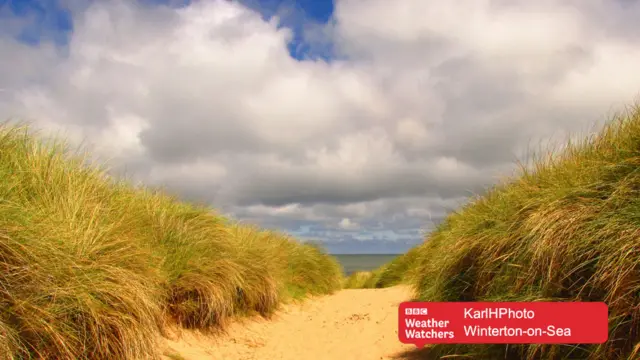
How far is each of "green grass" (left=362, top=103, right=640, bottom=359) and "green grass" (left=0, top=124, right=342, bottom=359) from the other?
3415 millimetres

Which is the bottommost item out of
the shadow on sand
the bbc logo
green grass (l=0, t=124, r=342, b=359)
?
the shadow on sand

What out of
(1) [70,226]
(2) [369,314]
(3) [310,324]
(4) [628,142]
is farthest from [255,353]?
(4) [628,142]

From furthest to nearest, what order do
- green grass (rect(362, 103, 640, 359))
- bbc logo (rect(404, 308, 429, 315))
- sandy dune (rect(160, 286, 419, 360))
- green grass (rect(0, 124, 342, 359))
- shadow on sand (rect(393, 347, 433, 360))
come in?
sandy dune (rect(160, 286, 419, 360)) < shadow on sand (rect(393, 347, 433, 360)) < bbc logo (rect(404, 308, 429, 315)) < green grass (rect(0, 124, 342, 359)) < green grass (rect(362, 103, 640, 359))

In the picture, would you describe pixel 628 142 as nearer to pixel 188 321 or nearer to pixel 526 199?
pixel 526 199

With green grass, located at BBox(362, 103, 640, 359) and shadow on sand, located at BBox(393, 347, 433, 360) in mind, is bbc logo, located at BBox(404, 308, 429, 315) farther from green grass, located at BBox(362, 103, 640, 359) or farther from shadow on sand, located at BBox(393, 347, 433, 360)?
shadow on sand, located at BBox(393, 347, 433, 360)

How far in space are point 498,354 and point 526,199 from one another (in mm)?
1629

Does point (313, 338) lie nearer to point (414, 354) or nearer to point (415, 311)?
point (414, 354)

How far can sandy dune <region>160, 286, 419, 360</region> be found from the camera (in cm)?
694

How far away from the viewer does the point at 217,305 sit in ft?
23.4

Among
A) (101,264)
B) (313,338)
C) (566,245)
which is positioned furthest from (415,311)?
(101,264)

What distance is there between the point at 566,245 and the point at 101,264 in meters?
4.38

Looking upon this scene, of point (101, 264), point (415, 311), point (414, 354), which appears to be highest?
point (101, 264)

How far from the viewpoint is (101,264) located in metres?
4.85

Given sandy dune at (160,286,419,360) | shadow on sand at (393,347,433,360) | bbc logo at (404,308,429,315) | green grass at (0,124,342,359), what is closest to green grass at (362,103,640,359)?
bbc logo at (404,308,429,315)
